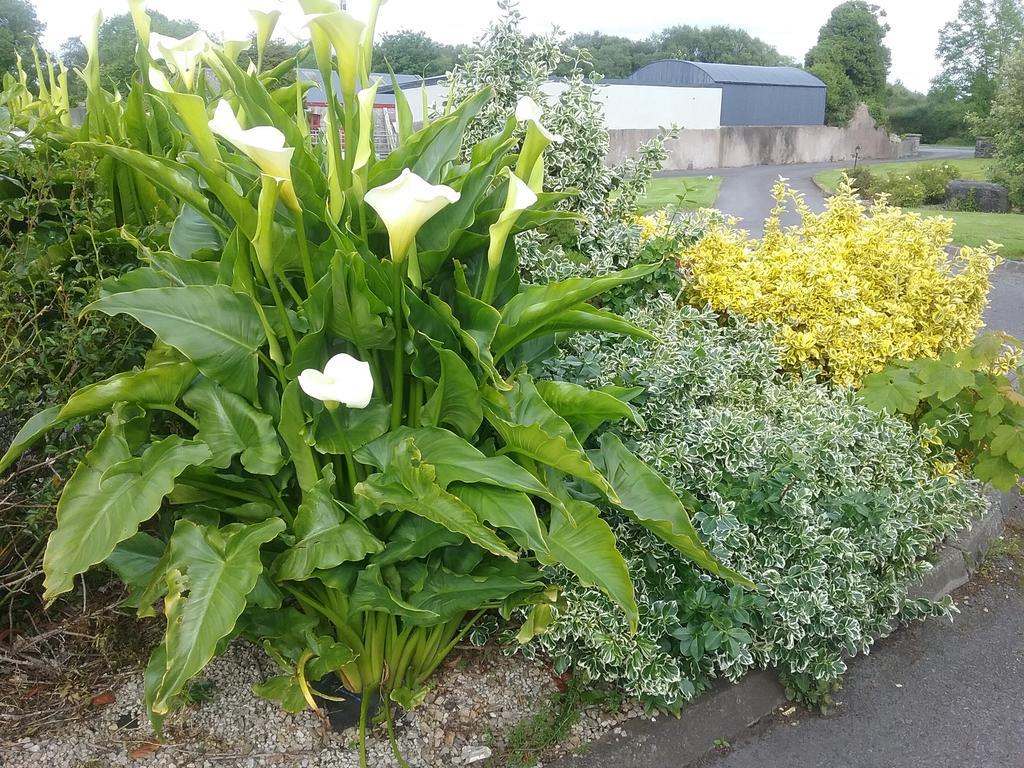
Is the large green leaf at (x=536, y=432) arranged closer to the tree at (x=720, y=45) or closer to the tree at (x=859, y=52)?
the tree at (x=859, y=52)

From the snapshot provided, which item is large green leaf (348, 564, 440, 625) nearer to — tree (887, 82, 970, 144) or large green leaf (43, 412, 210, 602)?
large green leaf (43, 412, 210, 602)

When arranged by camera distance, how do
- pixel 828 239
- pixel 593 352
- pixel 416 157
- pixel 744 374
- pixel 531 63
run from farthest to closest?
pixel 828 239 < pixel 531 63 < pixel 744 374 < pixel 593 352 < pixel 416 157

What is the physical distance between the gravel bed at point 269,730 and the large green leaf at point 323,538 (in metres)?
0.61

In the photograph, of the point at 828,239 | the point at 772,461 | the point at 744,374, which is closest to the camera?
the point at 772,461

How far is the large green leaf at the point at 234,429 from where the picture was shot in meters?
1.90

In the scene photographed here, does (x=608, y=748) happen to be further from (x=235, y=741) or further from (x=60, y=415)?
(x=60, y=415)

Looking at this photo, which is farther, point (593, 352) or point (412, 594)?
point (593, 352)

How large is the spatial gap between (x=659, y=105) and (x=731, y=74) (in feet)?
20.6

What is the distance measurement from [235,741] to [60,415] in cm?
108

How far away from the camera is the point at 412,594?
2086 mm

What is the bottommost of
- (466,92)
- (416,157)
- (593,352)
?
(593,352)

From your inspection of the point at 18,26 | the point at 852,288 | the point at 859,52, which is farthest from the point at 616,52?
the point at 852,288

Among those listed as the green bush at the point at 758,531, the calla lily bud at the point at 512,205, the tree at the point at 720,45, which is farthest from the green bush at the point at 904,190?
the tree at the point at 720,45

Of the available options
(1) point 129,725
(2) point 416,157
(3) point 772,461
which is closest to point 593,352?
(3) point 772,461
